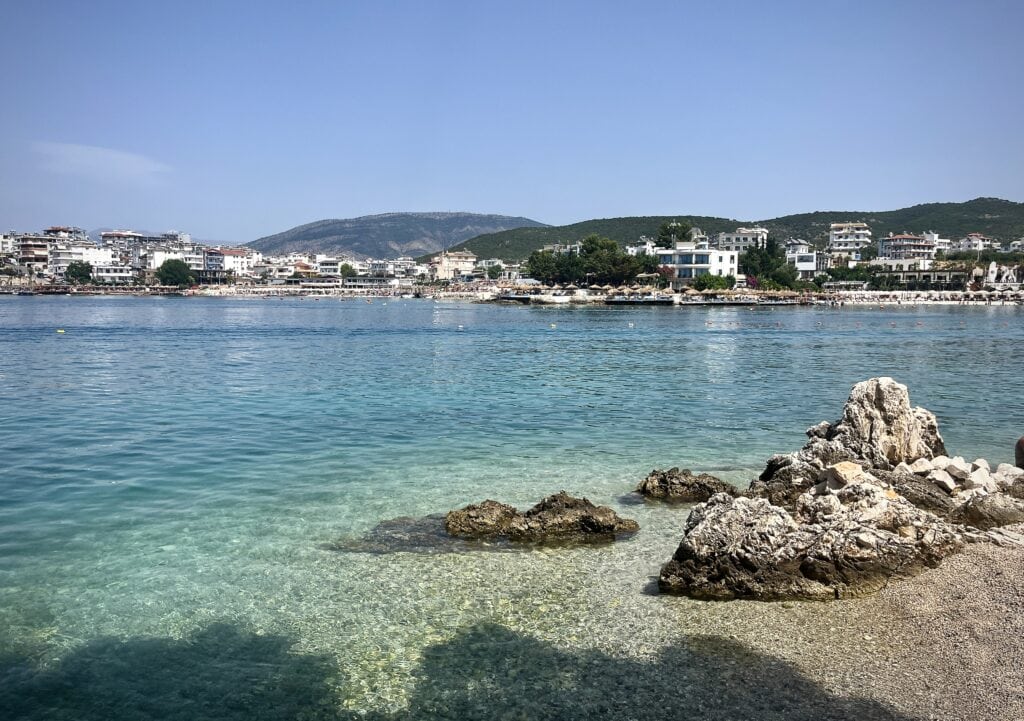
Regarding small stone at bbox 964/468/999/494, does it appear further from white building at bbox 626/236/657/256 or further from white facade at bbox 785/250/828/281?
white facade at bbox 785/250/828/281

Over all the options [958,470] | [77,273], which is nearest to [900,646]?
[958,470]

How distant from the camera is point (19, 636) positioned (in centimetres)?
819

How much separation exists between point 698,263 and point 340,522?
134638mm

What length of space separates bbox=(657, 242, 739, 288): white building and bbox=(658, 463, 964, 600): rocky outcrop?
13119cm

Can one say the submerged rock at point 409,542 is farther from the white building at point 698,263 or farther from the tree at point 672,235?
the tree at point 672,235

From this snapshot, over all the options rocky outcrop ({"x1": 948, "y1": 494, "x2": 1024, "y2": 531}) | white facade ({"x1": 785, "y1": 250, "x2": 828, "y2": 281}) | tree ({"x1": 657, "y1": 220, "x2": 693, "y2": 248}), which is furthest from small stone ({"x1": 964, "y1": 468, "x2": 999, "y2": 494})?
white facade ({"x1": 785, "y1": 250, "x2": 828, "y2": 281})

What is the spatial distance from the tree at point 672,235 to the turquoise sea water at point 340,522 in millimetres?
126798

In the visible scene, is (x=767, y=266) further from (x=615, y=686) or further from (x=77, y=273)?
(x=77, y=273)

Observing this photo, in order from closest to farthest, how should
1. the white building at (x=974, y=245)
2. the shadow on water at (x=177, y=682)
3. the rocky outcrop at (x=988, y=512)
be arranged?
the shadow on water at (x=177, y=682)
the rocky outcrop at (x=988, y=512)
the white building at (x=974, y=245)

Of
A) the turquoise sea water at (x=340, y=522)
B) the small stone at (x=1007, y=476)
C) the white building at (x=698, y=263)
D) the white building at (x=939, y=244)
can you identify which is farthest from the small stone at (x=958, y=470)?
the white building at (x=939, y=244)

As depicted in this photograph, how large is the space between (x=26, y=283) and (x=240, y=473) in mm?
209573

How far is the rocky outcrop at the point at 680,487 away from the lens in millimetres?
13359

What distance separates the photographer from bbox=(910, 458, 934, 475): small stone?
12.7 meters

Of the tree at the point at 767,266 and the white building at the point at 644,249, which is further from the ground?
the white building at the point at 644,249
